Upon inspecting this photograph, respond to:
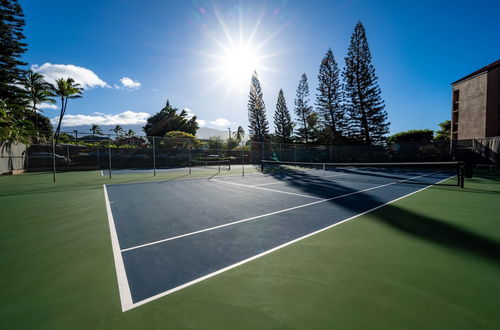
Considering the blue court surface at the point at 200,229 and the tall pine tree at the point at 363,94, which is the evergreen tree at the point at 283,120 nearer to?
the tall pine tree at the point at 363,94

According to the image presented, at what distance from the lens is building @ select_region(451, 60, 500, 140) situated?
26.2m

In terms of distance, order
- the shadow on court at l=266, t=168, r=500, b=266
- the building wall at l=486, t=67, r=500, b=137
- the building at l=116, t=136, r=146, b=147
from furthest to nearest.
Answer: the building wall at l=486, t=67, r=500, b=137 → the building at l=116, t=136, r=146, b=147 → the shadow on court at l=266, t=168, r=500, b=266

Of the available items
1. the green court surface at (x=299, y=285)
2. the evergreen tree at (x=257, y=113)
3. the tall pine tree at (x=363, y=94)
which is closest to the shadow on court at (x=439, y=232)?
the green court surface at (x=299, y=285)

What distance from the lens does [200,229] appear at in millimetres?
4156

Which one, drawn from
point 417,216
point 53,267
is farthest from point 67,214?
point 417,216

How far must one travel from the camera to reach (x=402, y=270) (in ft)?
8.53

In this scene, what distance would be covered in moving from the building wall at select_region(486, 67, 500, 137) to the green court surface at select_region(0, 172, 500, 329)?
33.8 metres

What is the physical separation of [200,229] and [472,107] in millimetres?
40421

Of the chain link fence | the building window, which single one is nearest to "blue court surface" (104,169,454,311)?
the chain link fence

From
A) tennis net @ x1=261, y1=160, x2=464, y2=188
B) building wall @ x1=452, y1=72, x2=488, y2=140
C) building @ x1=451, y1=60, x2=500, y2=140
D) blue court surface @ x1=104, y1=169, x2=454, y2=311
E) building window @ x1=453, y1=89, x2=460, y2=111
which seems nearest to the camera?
blue court surface @ x1=104, y1=169, x2=454, y2=311

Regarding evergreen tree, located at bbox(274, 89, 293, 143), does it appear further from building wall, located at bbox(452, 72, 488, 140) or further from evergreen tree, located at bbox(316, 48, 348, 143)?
building wall, located at bbox(452, 72, 488, 140)

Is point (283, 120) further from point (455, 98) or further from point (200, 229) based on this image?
point (200, 229)

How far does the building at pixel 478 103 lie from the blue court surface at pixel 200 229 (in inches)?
1245

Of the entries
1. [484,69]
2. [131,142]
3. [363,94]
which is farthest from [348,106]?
[131,142]
